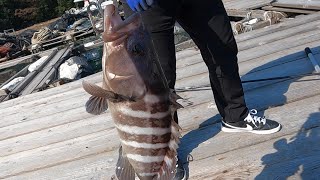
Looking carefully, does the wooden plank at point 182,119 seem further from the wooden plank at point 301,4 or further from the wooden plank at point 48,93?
the wooden plank at point 301,4

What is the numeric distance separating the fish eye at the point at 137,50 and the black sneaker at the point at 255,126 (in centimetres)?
141

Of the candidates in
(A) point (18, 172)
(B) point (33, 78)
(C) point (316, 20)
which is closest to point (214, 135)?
(A) point (18, 172)

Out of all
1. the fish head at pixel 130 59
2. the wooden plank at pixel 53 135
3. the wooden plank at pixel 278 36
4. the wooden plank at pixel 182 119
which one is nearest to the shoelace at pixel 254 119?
the wooden plank at pixel 182 119

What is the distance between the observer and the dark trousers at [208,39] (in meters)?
2.29

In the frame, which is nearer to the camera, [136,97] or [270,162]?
[136,97]

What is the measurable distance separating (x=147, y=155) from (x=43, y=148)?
1.87 m

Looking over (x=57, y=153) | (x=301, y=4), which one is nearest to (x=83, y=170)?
(x=57, y=153)

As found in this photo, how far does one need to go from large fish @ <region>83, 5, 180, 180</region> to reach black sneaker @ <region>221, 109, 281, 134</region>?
3.90ft

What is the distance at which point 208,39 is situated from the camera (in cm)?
252

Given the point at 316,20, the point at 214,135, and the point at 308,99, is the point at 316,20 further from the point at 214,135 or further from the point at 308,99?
the point at 214,135

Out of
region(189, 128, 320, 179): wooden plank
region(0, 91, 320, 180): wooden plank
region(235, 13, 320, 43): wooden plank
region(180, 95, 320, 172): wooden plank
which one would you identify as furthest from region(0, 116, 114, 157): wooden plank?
region(235, 13, 320, 43): wooden plank

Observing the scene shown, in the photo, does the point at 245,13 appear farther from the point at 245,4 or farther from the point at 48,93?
the point at 48,93

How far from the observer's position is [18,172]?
289 centimetres

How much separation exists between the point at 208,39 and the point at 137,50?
1.16m
